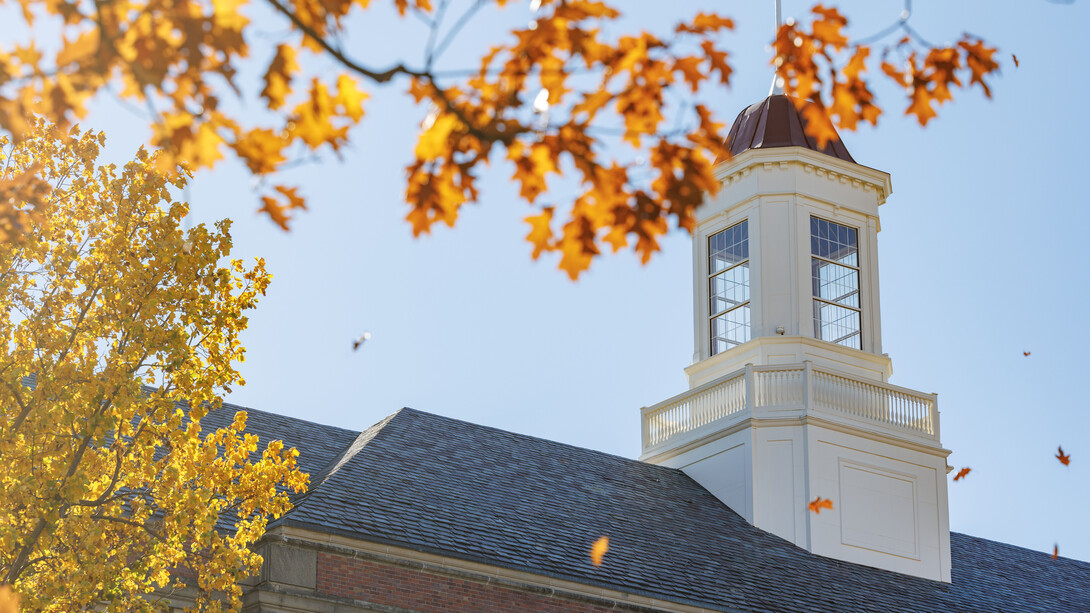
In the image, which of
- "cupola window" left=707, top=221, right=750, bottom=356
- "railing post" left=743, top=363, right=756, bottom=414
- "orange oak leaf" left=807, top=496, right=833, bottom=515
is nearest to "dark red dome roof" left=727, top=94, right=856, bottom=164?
"cupola window" left=707, top=221, right=750, bottom=356

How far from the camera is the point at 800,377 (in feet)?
78.4

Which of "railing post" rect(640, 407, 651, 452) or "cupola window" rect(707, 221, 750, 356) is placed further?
"railing post" rect(640, 407, 651, 452)

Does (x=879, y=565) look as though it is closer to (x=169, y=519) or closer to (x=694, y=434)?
(x=694, y=434)

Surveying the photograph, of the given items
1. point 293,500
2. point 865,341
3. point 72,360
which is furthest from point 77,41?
point 865,341

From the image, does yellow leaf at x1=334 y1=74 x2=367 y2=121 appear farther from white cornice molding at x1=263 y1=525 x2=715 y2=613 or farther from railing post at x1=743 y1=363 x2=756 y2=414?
railing post at x1=743 y1=363 x2=756 y2=414

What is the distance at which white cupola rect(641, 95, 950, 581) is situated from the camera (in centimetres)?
2352

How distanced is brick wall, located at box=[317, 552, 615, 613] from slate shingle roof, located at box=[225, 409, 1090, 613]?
339mm

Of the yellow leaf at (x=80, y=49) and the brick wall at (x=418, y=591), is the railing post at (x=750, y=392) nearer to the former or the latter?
the brick wall at (x=418, y=591)

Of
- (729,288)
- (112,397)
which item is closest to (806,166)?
(729,288)

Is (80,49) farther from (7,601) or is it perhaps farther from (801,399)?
(801,399)

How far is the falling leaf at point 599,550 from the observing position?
18.2 m

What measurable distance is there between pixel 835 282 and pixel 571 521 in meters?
9.03

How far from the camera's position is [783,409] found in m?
23.7

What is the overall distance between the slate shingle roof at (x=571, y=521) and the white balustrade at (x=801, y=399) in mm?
1339
